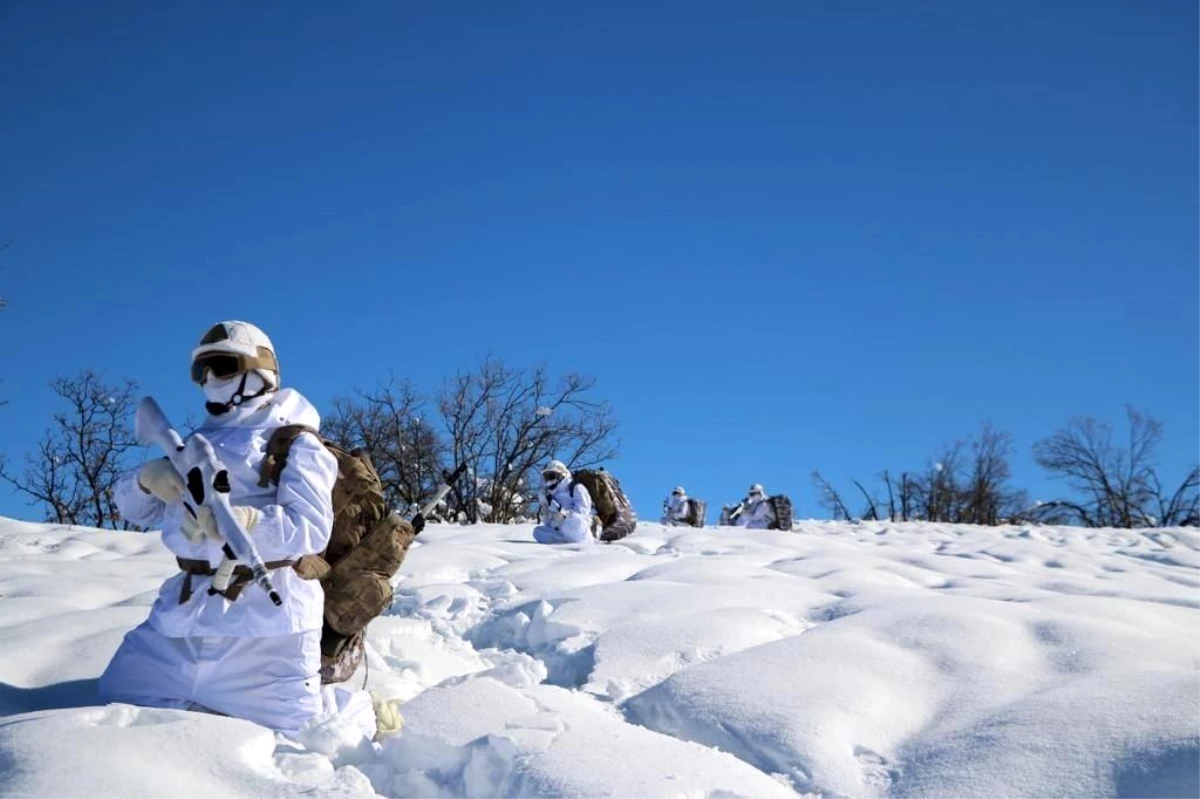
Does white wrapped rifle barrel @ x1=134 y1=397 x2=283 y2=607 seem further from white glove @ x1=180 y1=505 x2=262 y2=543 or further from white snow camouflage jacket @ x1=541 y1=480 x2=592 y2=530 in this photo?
white snow camouflage jacket @ x1=541 y1=480 x2=592 y2=530

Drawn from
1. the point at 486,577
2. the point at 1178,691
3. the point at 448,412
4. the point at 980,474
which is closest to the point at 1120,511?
the point at 980,474

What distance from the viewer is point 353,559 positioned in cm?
396

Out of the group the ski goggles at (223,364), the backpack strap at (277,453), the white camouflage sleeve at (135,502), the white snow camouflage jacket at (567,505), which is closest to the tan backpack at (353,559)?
the backpack strap at (277,453)

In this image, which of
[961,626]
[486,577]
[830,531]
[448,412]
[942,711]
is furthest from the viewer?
[448,412]

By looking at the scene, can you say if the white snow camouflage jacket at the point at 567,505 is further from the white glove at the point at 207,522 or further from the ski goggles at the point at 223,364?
the white glove at the point at 207,522

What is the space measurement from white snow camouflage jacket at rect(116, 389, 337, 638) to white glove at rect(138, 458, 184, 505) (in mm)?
105

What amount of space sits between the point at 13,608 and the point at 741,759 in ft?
13.3

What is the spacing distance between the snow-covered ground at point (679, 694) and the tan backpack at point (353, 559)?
1.33 feet

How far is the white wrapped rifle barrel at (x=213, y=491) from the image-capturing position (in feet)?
9.37

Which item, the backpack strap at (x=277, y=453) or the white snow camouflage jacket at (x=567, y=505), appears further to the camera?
the white snow camouflage jacket at (x=567, y=505)

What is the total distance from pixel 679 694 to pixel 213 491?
2.08 meters

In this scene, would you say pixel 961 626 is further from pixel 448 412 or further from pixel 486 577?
pixel 448 412

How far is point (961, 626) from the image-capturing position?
473cm

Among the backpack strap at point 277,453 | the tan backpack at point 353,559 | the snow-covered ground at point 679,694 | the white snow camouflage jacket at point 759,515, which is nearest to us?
the snow-covered ground at point 679,694
